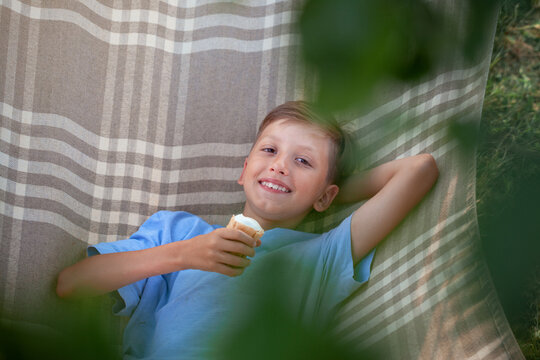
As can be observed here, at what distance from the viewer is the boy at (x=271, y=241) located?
1.21 m

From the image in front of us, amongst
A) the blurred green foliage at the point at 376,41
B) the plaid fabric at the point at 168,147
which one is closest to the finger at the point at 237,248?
the plaid fabric at the point at 168,147

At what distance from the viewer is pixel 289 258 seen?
1.42ft

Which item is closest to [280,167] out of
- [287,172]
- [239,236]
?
[287,172]

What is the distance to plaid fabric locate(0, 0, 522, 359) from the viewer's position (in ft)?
3.92

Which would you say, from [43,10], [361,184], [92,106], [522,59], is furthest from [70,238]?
[522,59]

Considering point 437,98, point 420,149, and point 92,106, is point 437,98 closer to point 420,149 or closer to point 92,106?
point 420,149

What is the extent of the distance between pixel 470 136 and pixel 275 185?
82cm

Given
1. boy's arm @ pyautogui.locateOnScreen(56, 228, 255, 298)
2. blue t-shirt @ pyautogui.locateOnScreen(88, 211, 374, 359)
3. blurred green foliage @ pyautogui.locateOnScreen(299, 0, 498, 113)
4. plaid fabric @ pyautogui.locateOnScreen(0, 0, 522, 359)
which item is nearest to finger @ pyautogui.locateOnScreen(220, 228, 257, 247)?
boy's arm @ pyautogui.locateOnScreen(56, 228, 255, 298)

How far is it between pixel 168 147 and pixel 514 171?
1216mm

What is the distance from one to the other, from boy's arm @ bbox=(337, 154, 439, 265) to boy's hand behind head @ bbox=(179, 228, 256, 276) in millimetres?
328

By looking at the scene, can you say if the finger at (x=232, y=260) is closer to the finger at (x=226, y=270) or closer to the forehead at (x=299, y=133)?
the finger at (x=226, y=270)

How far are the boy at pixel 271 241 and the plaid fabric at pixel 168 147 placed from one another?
0.06m

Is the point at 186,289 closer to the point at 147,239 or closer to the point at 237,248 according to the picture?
the point at 147,239

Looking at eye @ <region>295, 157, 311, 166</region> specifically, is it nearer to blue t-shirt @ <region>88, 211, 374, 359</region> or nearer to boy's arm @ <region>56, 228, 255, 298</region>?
blue t-shirt @ <region>88, 211, 374, 359</region>
